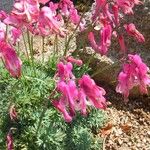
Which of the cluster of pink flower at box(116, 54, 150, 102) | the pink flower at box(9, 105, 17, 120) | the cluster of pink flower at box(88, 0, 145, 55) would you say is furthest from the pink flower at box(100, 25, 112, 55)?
the pink flower at box(9, 105, 17, 120)

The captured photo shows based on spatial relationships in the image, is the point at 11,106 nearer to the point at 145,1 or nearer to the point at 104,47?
the point at 104,47

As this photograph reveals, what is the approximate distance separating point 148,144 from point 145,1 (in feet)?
3.52

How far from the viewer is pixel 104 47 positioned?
2.63 meters

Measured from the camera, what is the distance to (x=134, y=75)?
2289 mm

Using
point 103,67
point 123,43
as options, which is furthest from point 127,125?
point 123,43

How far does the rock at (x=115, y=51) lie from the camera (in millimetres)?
3432

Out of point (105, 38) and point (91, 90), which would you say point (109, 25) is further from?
point (91, 90)

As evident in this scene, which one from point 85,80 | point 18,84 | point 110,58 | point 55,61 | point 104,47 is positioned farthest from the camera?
point 110,58

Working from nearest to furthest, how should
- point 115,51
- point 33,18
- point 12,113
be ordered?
point 33,18 < point 12,113 < point 115,51

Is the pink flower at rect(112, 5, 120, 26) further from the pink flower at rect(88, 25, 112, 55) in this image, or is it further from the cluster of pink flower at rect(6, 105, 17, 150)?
the cluster of pink flower at rect(6, 105, 17, 150)

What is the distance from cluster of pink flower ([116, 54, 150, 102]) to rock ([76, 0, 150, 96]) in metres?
1.10

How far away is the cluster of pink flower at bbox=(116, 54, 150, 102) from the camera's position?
2.24m

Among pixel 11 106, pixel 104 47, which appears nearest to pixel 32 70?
pixel 11 106

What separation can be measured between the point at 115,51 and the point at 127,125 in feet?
2.04
